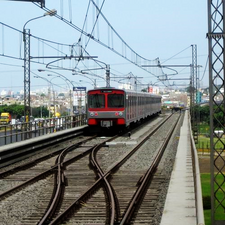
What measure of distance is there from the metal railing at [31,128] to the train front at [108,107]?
7.41 ft

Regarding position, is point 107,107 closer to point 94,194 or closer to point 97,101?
point 97,101

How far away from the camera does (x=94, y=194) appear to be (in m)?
11.0

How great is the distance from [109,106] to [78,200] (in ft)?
59.9

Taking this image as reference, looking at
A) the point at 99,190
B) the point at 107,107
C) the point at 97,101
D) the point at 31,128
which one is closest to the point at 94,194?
the point at 99,190

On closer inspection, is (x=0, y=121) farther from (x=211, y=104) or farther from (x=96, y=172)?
(x=211, y=104)

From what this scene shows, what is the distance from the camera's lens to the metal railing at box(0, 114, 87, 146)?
1899cm

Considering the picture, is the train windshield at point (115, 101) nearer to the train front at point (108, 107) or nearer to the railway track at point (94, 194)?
the train front at point (108, 107)

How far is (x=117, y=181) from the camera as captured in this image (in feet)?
42.0

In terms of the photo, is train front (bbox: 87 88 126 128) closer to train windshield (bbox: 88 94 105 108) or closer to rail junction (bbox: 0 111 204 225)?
train windshield (bbox: 88 94 105 108)

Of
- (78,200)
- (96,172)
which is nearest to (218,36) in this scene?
(78,200)

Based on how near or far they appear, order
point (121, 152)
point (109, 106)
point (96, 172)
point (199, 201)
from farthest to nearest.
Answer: point (109, 106) < point (121, 152) < point (96, 172) < point (199, 201)

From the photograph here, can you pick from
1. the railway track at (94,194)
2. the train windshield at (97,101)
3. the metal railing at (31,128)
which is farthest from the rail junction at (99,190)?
the train windshield at (97,101)

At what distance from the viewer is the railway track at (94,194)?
878 cm

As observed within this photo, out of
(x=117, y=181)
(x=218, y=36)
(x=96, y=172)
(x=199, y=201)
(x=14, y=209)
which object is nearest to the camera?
(x=199, y=201)
